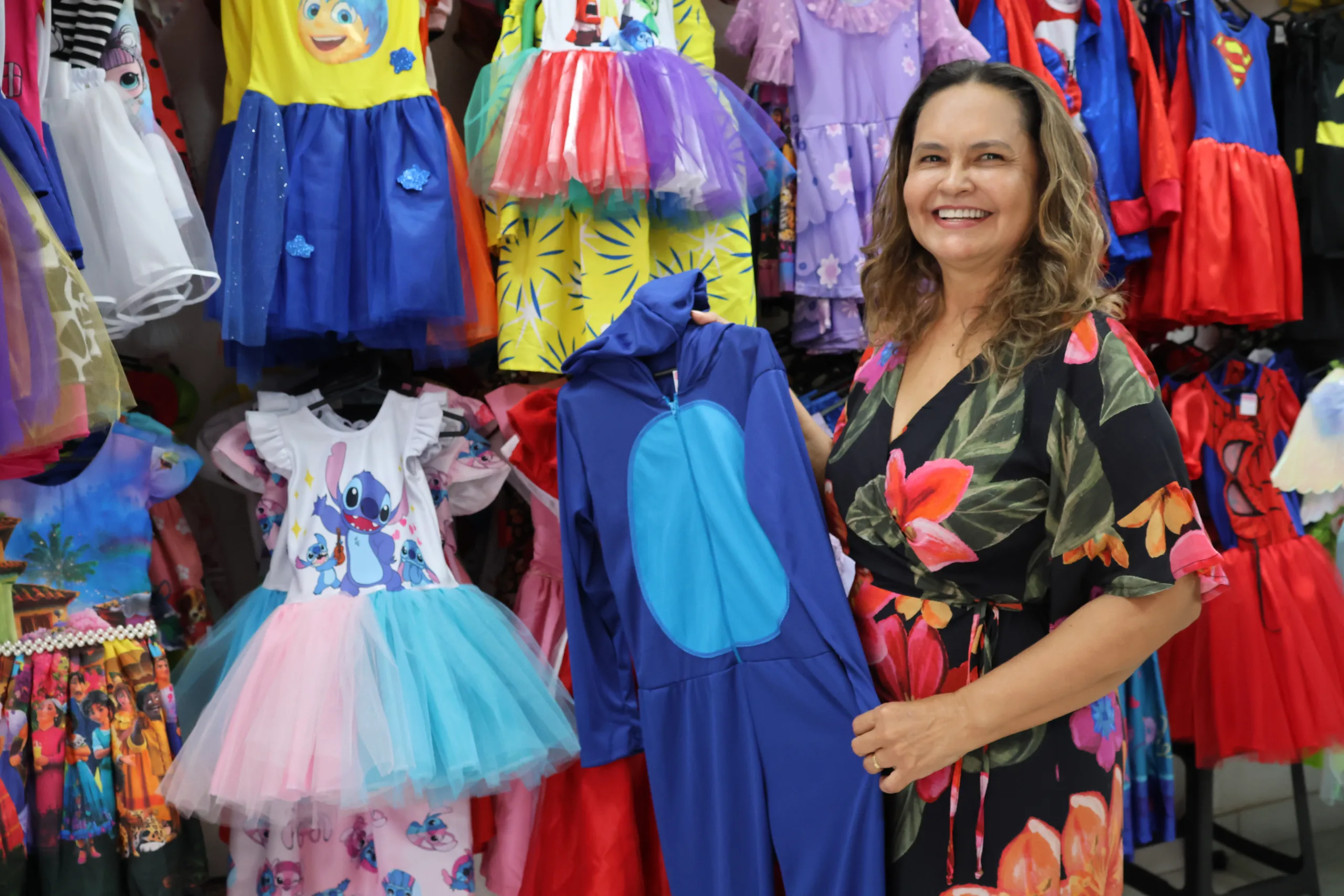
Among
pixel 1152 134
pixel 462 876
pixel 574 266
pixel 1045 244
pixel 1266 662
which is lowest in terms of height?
pixel 462 876

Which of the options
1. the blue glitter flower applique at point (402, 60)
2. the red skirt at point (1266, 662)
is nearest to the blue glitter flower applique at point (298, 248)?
the blue glitter flower applique at point (402, 60)

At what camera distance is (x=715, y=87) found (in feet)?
6.96

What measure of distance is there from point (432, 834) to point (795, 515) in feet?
3.04

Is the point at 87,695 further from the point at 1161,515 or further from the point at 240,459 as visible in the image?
the point at 1161,515

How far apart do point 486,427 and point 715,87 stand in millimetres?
832

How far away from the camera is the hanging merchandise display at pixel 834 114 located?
7.63ft

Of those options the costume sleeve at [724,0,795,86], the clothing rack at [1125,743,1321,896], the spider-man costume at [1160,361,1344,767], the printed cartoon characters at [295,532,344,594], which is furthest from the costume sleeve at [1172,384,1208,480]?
the printed cartoon characters at [295,532,344,594]

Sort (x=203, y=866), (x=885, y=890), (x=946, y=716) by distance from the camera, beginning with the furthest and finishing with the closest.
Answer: (x=203, y=866) → (x=885, y=890) → (x=946, y=716)

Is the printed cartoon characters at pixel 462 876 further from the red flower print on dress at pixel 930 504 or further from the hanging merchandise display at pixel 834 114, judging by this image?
the hanging merchandise display at pixel 834 114

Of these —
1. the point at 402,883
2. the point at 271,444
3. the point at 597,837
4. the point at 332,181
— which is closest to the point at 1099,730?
the point at 597,837

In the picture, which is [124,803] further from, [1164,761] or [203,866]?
[1164,761]

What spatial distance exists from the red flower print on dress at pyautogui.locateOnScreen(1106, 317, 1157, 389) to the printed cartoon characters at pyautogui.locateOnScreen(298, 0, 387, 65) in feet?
5.01

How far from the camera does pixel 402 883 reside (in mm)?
1868

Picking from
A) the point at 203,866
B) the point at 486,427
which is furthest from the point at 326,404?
the point at 203,866
